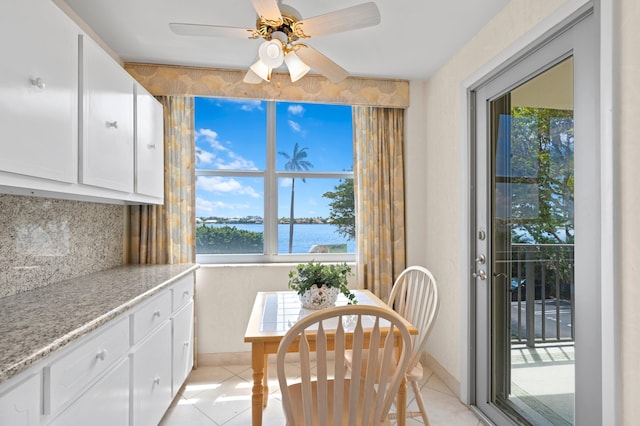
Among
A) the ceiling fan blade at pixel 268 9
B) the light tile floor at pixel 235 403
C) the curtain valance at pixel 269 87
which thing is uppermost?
the curtain valance at pixel 269 87

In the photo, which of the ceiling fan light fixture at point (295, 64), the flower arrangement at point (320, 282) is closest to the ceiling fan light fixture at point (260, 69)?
the ceiling fan light fixture at point (295, 64)

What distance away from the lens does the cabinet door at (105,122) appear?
5.65 ft

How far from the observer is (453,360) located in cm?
267

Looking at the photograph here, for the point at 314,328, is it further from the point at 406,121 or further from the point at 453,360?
the point at 406,121

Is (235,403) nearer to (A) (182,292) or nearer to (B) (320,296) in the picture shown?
(A) (182,292)

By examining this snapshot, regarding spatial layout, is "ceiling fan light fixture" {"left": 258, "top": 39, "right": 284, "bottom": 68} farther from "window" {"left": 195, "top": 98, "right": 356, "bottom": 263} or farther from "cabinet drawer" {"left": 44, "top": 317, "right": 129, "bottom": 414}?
"window" {"left": 195, "top": 98, "right": 356, "bottom": 263}

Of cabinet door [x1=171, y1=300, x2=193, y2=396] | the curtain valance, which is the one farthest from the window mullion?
cabinet door [x1=171, y1=300, x2=193, y2=396]

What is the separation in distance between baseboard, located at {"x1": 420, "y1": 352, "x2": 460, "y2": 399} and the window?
1.10 meters

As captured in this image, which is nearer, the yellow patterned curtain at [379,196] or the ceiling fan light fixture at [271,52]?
the ceiling fan light fixture at [271,52]

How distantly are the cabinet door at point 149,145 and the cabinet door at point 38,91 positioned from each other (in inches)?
27.5

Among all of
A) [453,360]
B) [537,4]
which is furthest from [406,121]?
[453,360]

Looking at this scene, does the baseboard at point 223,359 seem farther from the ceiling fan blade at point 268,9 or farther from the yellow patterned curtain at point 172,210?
the ceiling fan blade at point 268,9

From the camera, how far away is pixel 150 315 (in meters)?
1.90

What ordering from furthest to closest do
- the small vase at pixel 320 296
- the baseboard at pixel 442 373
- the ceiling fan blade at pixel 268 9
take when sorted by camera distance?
the baseboard at pixel 442 373 < the small vase at pixel 320 296 < the ceiling fan blade at pixel 268 9
